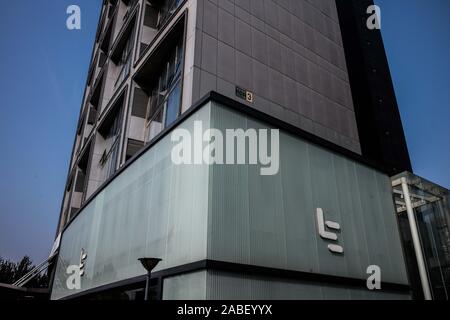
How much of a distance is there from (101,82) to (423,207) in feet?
73.5

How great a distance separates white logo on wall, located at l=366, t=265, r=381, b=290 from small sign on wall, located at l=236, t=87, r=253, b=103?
692cm

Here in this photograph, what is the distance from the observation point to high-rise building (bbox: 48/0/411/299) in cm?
A: 745

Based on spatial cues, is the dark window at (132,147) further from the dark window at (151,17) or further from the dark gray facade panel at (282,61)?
the dark window at (151,17)

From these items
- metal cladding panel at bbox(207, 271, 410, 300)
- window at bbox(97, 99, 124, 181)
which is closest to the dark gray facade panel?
metal cladding panel at bbox(207, 271, 410, 300)

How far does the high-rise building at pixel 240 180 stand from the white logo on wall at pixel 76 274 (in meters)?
0.18

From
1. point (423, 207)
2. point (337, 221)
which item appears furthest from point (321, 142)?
point (423, 207)

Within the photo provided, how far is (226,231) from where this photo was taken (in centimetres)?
716

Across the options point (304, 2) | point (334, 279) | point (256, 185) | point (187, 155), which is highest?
point (304, 2)

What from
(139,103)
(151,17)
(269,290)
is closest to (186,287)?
(269,290)

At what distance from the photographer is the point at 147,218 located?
9227mm

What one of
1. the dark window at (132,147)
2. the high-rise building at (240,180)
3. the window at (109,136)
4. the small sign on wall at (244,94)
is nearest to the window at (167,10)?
the high-rise building at (240,180)

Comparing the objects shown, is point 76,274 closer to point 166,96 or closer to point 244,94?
point 166,96

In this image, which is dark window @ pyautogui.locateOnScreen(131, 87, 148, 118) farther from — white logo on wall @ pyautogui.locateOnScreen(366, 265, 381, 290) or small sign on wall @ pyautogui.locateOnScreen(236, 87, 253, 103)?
white logo on wall @ pyautogui.locateOnScreen(366, 265, 381, 290)

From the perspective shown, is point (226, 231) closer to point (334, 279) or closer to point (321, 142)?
point (334, 279)
